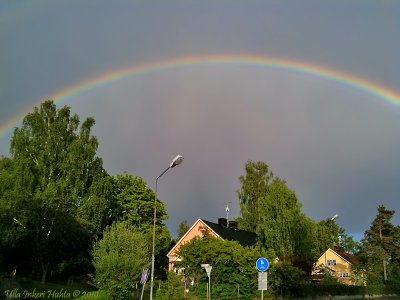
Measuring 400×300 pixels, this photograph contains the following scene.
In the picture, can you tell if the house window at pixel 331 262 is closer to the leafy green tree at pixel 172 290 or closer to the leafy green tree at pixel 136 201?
the leafy green tree at pixel 136 201

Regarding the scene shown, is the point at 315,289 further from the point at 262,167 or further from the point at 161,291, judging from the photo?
the point at 262,167

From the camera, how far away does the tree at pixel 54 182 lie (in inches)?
1949

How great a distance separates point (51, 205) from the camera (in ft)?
167

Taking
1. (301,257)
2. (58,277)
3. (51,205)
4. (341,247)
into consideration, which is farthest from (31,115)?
(341,247)

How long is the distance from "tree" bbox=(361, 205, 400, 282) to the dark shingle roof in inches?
972

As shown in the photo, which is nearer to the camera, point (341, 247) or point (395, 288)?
point (395, 288)

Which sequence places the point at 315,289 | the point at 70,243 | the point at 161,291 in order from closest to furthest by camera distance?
the point at 161,291 → the point at 315,289 → the point at 70,243

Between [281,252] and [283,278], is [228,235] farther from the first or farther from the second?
[283,278]

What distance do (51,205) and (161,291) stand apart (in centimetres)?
2197

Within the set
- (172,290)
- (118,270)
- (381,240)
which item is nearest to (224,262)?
(172,290)

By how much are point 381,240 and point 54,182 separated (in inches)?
2487

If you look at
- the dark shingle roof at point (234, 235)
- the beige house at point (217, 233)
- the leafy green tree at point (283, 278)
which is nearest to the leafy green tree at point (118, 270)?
the leafy green tree at point (283, 278)

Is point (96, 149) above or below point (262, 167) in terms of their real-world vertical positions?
below

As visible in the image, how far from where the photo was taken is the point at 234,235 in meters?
67.8
